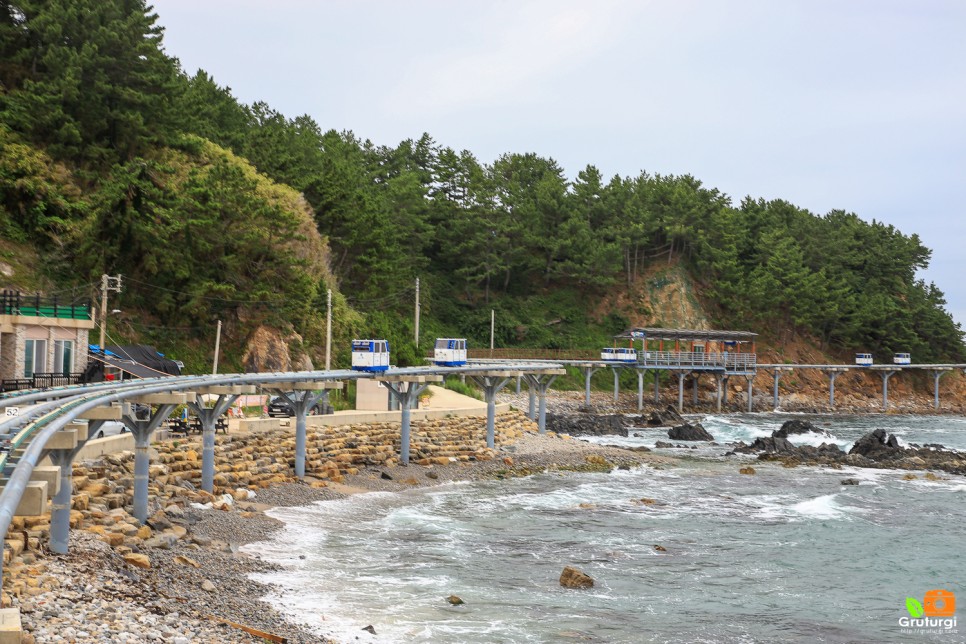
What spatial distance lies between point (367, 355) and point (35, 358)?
1152 centimetres

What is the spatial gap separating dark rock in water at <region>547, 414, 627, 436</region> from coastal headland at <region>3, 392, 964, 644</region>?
11.5 meters

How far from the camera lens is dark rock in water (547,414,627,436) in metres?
52.4

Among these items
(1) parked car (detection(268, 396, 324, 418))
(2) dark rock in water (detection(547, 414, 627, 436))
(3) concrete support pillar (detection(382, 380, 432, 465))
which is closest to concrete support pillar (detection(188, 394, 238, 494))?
(3) concrete support pillar (detection(382, 380, 432, 465))

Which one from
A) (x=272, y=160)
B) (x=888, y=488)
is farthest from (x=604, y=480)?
(x=272, y=160)

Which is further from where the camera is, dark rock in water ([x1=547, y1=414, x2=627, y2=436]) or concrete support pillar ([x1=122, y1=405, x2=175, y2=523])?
dark rock in water ([x1=547, y1=414, x2=627, y2=436])

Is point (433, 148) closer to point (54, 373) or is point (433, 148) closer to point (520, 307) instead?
point (520, 307)

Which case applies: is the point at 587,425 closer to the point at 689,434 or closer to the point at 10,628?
the point at 689,434

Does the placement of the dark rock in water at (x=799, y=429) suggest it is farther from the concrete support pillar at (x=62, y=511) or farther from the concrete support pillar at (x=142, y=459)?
the concrete support pillar at (x=62, y=511)

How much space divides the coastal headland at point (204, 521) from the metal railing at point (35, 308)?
817 centimetres

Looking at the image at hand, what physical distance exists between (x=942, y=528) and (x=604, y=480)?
38.3 feet

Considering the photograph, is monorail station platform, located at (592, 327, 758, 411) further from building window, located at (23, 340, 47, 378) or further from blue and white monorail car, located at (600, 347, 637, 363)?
building window, located at (23, 340, 47, 378)

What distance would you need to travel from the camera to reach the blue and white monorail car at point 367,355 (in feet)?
106

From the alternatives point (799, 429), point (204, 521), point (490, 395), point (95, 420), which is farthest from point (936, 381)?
point (95, 420)

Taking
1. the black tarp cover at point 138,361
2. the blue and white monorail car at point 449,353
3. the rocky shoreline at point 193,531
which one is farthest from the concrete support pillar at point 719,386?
the black tarp cover at point 138,361
